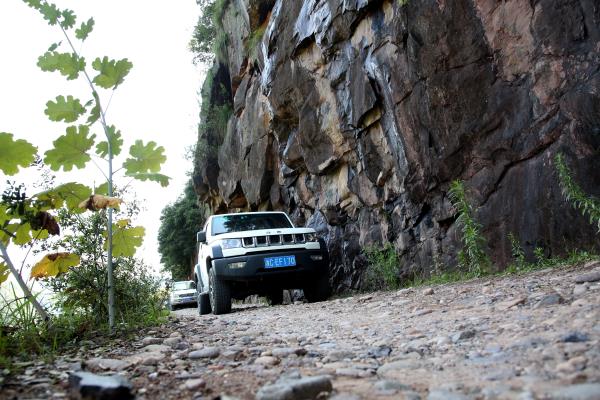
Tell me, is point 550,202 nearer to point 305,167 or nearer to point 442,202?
point 442,202

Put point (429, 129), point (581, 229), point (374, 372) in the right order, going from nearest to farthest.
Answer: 1. point (374, 372)
2. point (581, 229)
3. point (429, 129)

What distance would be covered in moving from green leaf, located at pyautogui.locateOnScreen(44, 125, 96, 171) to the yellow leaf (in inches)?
29.6

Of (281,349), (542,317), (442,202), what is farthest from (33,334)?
(442,202)

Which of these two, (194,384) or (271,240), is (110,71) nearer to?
(194,384)

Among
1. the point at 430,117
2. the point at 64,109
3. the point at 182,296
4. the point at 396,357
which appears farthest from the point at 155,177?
the point at 182,296

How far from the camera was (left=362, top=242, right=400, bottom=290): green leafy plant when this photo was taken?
28.2 ft

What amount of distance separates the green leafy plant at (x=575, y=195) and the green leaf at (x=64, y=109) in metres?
5.02

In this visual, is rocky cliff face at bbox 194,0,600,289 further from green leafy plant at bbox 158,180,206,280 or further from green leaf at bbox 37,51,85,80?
green leafy plant at bbox 158,180,206,280

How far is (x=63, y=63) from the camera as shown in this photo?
3.98 m

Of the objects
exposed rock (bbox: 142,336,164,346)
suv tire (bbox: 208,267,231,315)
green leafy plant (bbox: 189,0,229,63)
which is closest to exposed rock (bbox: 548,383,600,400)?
exposed rock (bbox: 142,336,164,346)

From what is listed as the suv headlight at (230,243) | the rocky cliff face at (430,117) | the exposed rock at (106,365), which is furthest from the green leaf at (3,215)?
the rocky cliff face at (430,117)

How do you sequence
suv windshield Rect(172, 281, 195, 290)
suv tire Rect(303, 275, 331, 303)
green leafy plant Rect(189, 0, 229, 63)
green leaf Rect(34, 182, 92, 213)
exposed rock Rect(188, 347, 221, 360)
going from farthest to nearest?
suv windshield Rect(172, 281, 195, 290)
green leafy plant Rect(189, 0, 229, 63)
suv tire Rect(303, 275, 331, 303)
green leaf Rect(34, 182, 92, 213)
exposed rock Rect(188, 347, 221, 360)

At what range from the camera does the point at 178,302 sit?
20.1m

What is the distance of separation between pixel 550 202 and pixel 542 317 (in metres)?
3.51
